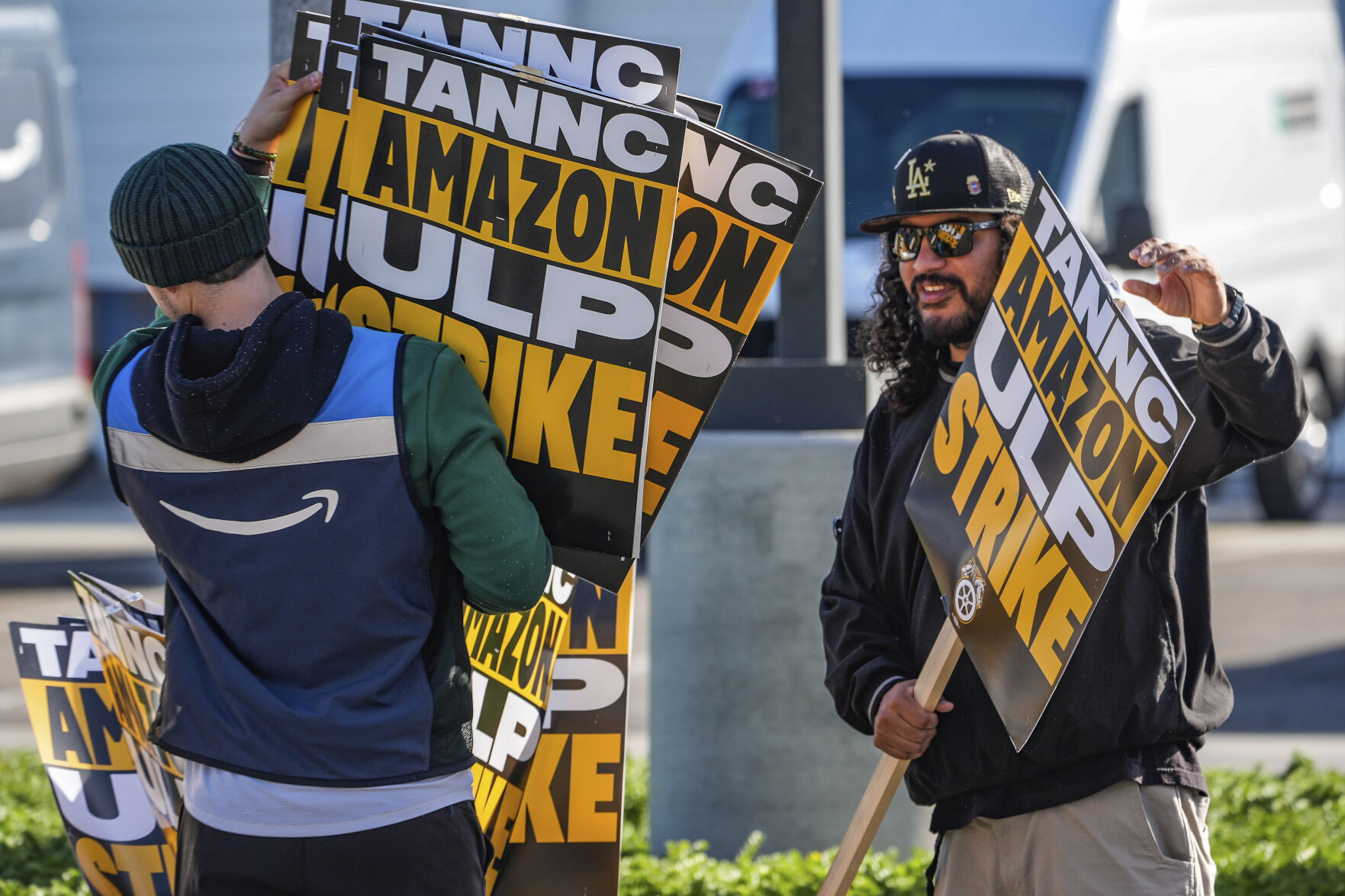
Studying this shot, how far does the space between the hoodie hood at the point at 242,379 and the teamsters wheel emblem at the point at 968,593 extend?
3.30 feet

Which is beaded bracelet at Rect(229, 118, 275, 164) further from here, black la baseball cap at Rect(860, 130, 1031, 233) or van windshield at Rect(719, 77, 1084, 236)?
van windshield at Rect(719, 77, 1084, 236)

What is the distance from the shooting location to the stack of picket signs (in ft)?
7.73

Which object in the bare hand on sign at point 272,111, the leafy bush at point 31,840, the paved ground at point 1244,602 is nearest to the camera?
the bare hand on sign at point 272,111

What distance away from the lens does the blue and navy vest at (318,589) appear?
2.04 metres

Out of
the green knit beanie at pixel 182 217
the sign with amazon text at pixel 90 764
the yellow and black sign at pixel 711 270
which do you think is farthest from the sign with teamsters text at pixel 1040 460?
the sign with amazon text at pixel 90 764

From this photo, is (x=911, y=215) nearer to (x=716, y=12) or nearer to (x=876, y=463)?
(x=876, y=463)

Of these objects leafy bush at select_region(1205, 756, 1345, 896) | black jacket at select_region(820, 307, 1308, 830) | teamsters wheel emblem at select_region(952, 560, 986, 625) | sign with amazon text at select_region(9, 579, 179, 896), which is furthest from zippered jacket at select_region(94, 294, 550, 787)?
leafy bush at select_region(1205, 756, 1345, 896)

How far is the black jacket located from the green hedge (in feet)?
3.92

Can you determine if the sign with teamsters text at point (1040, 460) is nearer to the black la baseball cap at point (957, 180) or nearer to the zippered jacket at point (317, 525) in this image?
the black la baseball cap at point (957, 180)

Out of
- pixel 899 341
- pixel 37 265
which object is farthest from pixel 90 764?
pixel 37 265

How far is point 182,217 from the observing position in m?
2.06

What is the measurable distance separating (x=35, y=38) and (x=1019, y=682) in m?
10.9

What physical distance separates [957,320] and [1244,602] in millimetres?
6633

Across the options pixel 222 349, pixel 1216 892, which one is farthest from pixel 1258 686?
pixel 222 349
